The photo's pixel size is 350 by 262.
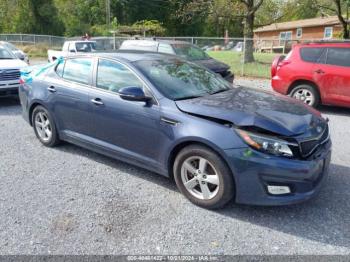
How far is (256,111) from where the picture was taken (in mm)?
3713

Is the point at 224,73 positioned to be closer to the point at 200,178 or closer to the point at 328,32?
the point at 200,178

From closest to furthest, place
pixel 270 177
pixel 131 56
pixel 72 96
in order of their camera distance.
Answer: pixel 270 177
pixel 131 56
pixel 72 96

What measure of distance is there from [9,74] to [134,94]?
6200 mm

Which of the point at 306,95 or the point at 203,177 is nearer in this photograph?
the point at 203,177

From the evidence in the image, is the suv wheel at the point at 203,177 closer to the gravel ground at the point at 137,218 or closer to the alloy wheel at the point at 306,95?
the gravel ground at the point at 137,218

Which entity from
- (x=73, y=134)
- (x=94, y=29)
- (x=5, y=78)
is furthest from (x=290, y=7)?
(x=94, y=29)

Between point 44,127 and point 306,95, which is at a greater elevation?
point 306,95

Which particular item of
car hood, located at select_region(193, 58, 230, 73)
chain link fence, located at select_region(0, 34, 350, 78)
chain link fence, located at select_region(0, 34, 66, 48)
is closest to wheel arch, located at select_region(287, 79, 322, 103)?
chain link fence, located at select_region(0, 34, 350, 78)

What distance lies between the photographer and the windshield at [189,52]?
11089mm

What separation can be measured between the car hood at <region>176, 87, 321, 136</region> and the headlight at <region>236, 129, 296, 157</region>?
0.33ft

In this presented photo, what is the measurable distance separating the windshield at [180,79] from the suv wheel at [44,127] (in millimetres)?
1903

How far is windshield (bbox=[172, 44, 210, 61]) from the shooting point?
11089mm

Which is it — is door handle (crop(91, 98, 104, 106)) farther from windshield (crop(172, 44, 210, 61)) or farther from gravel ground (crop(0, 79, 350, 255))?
windshield (crop(172, 44, 210, 61))

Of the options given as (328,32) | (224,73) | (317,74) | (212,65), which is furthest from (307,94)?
(328,32)
